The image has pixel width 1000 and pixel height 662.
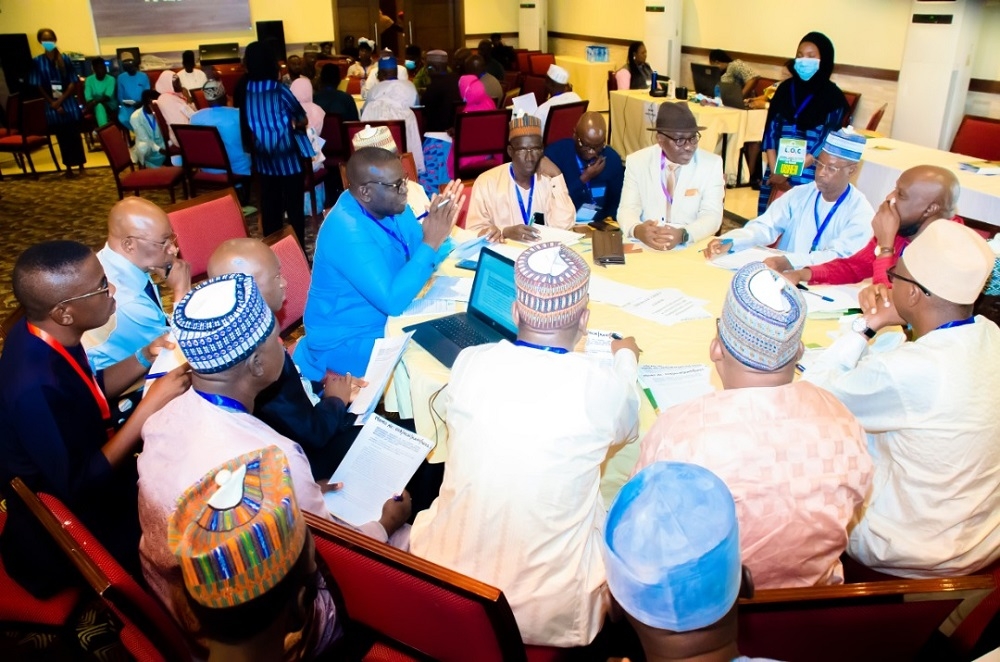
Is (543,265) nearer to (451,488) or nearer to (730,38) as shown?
(451,488)

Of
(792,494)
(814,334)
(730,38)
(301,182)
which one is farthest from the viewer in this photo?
(730,38)

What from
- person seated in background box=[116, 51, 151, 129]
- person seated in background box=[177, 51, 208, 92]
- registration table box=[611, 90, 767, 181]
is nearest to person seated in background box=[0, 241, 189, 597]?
registration table box=[611, 90, 767, 181]

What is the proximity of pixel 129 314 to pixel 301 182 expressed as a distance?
302cm

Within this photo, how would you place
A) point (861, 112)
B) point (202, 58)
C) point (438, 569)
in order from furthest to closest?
point (202, 58)
point (861, 112)
point (438, 569)

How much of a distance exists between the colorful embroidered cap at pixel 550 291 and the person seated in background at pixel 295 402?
34.3 inches

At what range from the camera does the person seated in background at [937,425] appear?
1.69 meters

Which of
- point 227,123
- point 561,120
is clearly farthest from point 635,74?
point 227,123

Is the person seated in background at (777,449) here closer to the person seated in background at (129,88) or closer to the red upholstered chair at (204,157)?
the red upholstered chair at (204,157)

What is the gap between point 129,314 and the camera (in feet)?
8.85

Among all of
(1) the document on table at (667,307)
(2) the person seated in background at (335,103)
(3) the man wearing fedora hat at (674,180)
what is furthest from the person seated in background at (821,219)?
(2) the person seated in background at (335,103)

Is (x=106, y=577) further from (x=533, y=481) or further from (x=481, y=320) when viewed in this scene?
(x=481, y=320)

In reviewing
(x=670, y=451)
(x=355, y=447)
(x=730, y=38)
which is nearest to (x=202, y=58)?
(x=730, y=38)

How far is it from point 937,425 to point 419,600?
51.4 inches

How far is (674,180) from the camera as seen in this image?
12.2 feet
